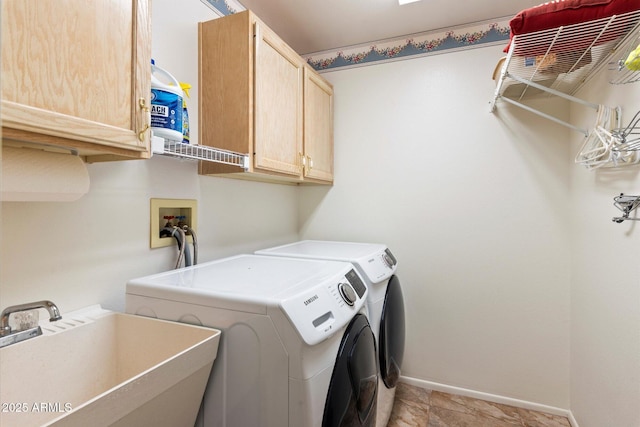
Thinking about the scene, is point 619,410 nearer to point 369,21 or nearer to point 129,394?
point 129,394

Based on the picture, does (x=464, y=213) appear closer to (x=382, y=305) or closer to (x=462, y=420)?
(x=382, y=305)

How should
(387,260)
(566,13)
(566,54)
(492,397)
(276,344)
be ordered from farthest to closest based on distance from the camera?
1. (492,397)
2. (387,260)
3. (566,54)
4. (566,13)
5. (276,344)

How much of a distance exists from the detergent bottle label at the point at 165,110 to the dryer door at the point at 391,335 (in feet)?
4.27

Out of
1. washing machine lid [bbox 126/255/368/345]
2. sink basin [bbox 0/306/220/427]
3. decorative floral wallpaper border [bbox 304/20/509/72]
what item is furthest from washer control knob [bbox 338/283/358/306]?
decorative floral wallpaper border [bbox 304/20/509/72]

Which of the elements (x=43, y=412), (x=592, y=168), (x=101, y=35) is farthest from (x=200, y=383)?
(x=592, y=168)

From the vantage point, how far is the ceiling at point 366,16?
200 centimetres

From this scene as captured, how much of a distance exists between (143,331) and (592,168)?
208 cm

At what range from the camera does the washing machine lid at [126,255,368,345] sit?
95cm

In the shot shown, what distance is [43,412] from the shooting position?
2.89 feet

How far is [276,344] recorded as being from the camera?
93 centimetres

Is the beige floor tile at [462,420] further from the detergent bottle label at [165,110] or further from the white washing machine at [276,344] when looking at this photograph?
the detergent bottle label at [165,110]

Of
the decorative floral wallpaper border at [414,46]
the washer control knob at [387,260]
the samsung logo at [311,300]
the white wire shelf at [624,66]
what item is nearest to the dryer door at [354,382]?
the samsung logo at [311,300]

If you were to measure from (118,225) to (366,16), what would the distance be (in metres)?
1.95

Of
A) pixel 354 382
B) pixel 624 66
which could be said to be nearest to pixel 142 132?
Answer: pixel 354 382
